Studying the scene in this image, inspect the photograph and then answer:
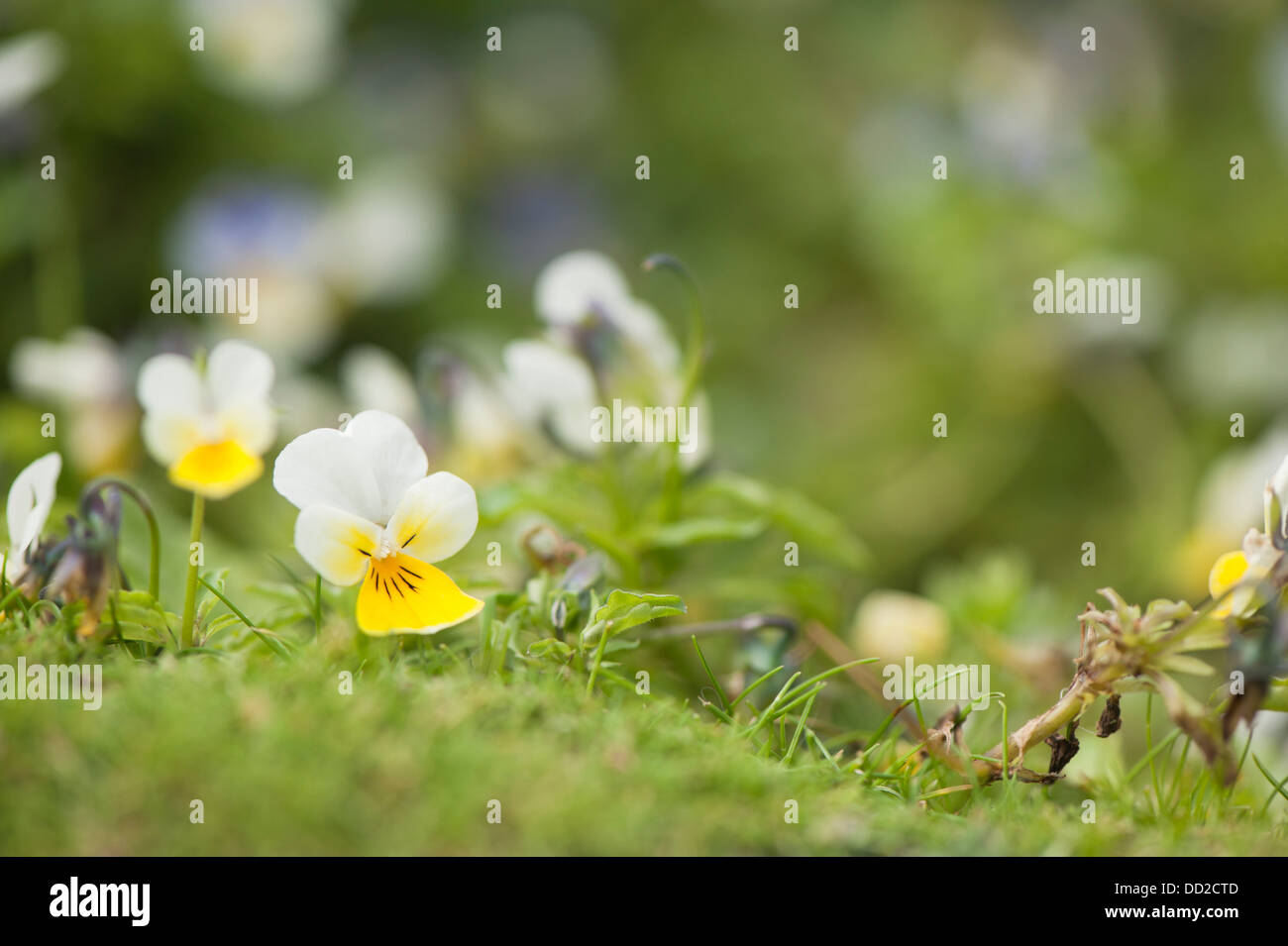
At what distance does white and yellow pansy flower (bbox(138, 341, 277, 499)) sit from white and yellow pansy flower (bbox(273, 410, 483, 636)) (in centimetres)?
14

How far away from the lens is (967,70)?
2.44 m

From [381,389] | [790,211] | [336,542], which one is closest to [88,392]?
[381,389]

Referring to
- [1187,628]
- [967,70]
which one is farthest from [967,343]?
[1187,628]

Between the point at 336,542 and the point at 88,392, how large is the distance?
0.70 m

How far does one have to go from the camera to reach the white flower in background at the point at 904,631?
3.41 ft

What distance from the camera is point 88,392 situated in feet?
4.01

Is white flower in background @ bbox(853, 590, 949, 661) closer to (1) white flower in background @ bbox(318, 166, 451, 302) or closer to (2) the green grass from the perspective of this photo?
(2) the green grass

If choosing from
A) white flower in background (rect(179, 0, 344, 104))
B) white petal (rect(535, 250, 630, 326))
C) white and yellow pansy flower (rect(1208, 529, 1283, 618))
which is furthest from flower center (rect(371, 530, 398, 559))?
white flower in background (rect(179, 0, 344, 104))

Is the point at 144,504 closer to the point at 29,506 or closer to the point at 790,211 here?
the point at 29,506

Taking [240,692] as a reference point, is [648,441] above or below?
above

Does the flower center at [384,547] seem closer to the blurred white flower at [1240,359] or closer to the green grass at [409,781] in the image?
the green grass at [409,781]

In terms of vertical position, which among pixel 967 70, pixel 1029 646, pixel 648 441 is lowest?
pixel 1029 646
